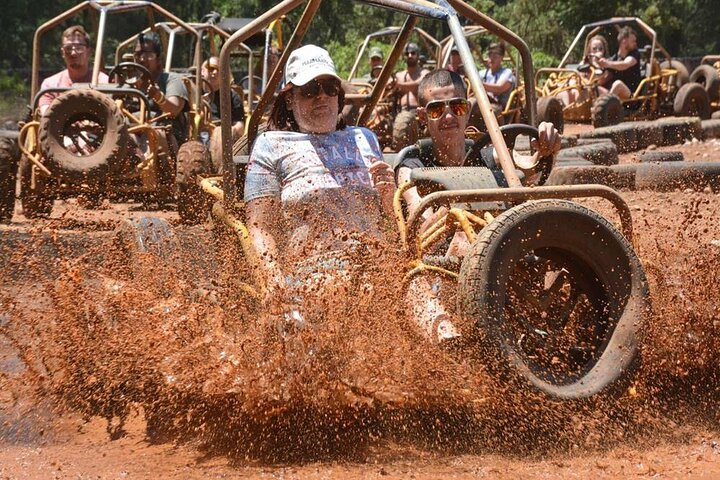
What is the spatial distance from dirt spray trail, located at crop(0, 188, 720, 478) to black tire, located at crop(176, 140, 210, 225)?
11.9ft

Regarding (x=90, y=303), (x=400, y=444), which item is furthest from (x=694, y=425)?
(x=90, y=303)

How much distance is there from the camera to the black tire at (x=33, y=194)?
8211mm

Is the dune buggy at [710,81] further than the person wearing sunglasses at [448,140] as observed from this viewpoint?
Yes

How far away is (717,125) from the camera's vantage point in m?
12.7

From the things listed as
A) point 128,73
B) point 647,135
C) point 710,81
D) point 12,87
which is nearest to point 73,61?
point 128,73

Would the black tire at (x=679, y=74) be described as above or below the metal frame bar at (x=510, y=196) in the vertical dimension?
above

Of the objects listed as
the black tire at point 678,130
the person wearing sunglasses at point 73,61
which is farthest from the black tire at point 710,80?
the person wearing sunglasses at point 73,61

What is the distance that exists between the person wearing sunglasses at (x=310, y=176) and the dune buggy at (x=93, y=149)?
4.02 meters

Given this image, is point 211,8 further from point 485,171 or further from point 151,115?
point 485,171

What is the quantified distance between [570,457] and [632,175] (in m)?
5.56

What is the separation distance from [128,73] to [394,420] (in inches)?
263

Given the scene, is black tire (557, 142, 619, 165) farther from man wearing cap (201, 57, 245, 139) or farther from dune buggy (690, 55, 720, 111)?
dune buggy (690, 55, 720, 111)

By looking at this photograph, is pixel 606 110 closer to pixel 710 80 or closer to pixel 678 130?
pixel 678 130

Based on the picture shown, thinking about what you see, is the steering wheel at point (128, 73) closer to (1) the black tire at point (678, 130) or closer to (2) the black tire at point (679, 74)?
(1) the black tire at point (678, 130)
